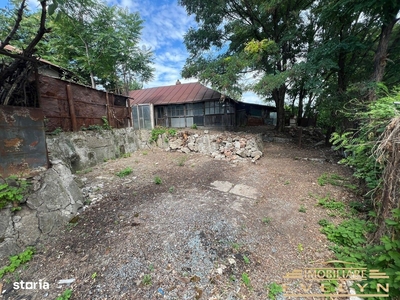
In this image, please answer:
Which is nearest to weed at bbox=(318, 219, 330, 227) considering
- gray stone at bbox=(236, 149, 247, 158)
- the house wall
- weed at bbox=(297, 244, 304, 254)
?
weed at bbox=(297, 244, 304, 254)

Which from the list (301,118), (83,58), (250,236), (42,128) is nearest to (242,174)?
(250,236)

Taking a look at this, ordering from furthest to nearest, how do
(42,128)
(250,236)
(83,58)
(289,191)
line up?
(83,58) → (289,191) → (42,128) → (250,236)

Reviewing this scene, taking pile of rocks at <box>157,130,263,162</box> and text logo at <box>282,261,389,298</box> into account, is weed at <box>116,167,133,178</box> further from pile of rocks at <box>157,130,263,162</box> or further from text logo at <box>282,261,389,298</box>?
text logo at <box>282,261,389,298</box>

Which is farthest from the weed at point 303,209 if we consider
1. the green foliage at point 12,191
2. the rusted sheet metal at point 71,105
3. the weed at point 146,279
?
the rusted sheet metal at point 71,105

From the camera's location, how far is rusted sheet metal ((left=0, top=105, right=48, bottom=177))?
2.60m

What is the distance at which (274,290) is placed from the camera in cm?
195

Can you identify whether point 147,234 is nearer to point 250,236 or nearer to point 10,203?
point 250,236

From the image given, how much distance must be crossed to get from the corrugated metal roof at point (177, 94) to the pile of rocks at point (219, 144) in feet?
12.4

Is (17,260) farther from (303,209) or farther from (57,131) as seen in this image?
(303,209)

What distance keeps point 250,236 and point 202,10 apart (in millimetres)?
10738

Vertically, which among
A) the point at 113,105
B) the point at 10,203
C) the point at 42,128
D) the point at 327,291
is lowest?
the point at 327,291

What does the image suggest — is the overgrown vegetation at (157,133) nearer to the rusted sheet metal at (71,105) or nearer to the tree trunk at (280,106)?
the rusted sheet metal at (71,105)

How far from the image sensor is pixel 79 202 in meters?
3.48

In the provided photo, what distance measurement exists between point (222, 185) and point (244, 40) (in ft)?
30.7
